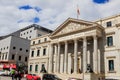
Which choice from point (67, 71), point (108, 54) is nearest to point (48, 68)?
point (67, 71)

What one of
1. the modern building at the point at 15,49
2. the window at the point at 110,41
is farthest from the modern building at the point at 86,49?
Answer: the modern building at the point at 15,49

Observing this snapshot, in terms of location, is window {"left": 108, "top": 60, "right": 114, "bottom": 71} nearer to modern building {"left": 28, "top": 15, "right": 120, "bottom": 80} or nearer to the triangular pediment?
A: modern building {"left": 28, "top": 15, "right": 120, "bottom": 80}

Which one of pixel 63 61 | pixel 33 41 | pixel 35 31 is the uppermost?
pixel 35 31

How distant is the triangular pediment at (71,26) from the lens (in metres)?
38.2

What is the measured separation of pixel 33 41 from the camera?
56.2 m

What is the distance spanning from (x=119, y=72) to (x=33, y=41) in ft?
102

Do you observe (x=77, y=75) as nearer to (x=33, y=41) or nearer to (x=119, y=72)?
(x=119, y=72)

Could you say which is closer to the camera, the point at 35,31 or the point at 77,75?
the point at 77,75

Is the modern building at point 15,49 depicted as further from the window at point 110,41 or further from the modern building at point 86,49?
the window at point 110,41

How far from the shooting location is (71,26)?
41094mm

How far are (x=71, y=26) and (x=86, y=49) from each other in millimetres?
7345

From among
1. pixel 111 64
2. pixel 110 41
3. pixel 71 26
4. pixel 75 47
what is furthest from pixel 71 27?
pixel 111 64

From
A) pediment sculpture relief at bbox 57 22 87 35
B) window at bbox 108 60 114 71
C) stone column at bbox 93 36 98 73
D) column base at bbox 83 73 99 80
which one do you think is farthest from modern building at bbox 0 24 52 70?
window at bbox 108 60 114 71

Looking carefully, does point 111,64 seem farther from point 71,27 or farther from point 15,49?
point 15,49
